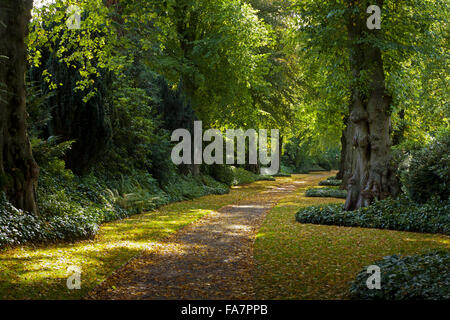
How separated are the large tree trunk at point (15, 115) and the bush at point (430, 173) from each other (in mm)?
9469

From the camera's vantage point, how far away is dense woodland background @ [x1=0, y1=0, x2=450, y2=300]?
814 centimetres

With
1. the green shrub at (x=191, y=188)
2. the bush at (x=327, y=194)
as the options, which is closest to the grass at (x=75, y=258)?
the green shrub at (x=191, y=188)

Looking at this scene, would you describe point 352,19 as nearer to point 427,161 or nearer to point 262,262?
point 427,161

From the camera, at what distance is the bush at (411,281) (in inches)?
175

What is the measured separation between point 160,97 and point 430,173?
13.2 meters

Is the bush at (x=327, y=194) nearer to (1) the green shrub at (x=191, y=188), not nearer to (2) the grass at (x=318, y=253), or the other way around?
(1) the green shrub at (x=191, y=188)

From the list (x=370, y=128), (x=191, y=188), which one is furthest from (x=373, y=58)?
(x=191, y=188)

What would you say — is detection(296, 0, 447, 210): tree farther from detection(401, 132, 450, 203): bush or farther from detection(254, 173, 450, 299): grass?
detection(254, 173, 450, 299): grass

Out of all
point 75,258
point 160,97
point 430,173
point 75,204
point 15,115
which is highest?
point 160,97

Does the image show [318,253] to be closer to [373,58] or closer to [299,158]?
[373,58]

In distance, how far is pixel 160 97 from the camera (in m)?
19.3

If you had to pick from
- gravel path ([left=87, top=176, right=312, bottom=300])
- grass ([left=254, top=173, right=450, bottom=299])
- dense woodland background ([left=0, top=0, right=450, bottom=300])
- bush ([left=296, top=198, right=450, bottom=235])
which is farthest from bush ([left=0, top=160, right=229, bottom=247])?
bush ([left=296, top=198, right=450, bottom=235])

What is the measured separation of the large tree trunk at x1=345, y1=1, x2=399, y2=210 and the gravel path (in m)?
3.84

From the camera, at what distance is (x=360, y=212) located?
11.1m
